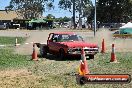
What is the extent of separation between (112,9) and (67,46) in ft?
285

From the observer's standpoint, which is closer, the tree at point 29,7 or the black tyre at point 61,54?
the black tyre at point 61,54

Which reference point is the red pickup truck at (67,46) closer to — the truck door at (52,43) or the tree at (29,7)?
the truck door at (52,43)

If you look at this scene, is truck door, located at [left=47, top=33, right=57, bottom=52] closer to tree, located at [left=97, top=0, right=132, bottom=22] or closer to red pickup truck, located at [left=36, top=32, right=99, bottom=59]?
red pickup truck, located at [left=36, top=32, right=99, bottom=59]

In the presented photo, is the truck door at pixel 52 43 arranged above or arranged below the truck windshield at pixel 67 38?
below

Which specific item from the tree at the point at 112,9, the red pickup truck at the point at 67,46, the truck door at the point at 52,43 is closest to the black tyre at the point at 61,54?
the red pickup truck at the point at 67,46

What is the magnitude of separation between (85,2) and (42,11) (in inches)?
562

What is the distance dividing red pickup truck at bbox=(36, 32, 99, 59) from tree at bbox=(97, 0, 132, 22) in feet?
274

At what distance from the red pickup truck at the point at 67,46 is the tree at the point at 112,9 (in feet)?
274

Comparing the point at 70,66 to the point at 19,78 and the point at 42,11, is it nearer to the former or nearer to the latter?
the point at 19,78

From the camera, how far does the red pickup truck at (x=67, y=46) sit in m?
20.5

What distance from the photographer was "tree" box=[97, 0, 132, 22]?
106 metres

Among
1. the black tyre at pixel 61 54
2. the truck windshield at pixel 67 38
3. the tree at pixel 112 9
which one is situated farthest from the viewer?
the tree at pixel 112 9

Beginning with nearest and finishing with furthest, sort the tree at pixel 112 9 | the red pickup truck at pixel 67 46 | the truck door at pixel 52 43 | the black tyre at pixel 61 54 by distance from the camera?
the red pickup truck at pixel 67 46 → the black tyre at pixel 61 54 → the truck door at pixel 52 43 → the tree at pixel 112 9

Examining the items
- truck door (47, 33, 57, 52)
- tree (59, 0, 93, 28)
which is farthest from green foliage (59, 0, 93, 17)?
truck door (47, 33, 57, 52)
